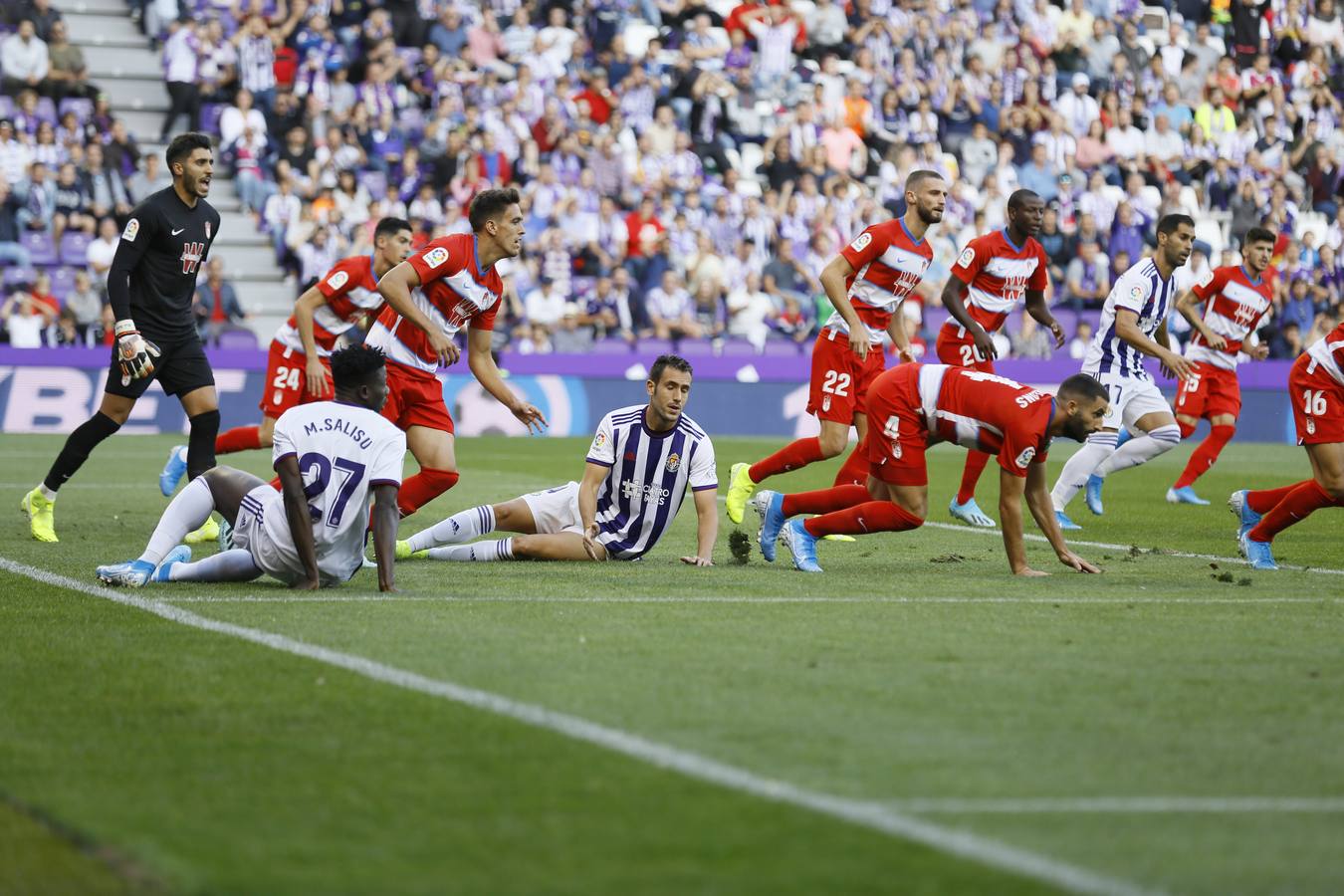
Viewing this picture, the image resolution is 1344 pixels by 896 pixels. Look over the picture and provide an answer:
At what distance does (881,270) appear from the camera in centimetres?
1179

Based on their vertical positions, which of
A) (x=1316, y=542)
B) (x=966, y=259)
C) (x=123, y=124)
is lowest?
(x=1316, y=542)

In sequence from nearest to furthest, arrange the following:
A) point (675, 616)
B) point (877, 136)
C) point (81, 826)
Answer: point (81, 826)
point (675, 616)
point (877, 136)

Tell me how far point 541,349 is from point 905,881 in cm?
2106

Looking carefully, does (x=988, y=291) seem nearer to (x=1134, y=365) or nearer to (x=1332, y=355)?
(x=1134, y=365)

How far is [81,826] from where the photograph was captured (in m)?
4.15

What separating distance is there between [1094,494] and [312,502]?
306 inches

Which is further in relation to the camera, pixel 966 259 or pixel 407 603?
pixel 966 259

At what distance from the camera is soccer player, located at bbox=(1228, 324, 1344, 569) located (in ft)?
33.3

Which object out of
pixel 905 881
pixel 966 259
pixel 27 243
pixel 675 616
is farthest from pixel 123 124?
pixel 905 881

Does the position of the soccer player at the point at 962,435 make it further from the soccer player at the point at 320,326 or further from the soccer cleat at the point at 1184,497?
the soccer cleat at the point at 1184,497

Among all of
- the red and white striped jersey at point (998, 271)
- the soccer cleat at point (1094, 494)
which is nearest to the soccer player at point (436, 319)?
the red and white striped jersey at point (998, 271)

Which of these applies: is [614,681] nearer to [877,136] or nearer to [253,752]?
[253,752]

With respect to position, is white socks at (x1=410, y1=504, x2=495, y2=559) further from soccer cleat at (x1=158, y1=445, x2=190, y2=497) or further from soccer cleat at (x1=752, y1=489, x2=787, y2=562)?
soccer cleat at (x1=158, y1=445, x2=190, y2=497)

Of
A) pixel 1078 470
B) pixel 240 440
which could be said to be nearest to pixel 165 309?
pixel 240 440
